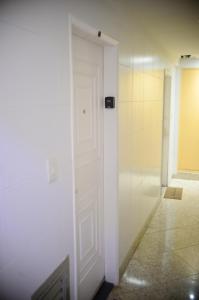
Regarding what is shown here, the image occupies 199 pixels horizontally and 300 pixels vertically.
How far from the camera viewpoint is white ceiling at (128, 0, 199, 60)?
7.38ft

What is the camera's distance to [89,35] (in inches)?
75.4

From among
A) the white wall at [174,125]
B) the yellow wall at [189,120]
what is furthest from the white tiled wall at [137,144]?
the yellow wall at [189,120]

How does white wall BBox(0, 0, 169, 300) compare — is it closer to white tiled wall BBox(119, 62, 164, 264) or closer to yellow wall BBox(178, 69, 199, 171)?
white tiled wall BBox(119, 62, 164, 264)

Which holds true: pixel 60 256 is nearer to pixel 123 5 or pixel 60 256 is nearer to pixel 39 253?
pixel 39 253

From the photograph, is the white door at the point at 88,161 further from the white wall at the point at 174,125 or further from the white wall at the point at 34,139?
the white wall at the point at 174,125

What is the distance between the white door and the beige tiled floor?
36 centimetres

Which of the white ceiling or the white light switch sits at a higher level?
the white ceiling

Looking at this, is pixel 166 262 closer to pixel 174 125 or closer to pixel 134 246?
pixel 134 246

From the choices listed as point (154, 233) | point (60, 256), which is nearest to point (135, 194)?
point (154, 233)

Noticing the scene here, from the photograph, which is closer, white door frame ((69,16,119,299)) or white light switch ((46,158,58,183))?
white light switch ((46,158,58,183))

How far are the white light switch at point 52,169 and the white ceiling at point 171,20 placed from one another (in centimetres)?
150

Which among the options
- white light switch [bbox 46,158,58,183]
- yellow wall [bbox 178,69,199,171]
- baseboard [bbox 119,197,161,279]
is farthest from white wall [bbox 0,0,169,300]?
yellow wall [bbox 178,69,199,171]

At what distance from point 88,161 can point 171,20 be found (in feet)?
5.42

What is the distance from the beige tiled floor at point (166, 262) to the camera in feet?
8.02
